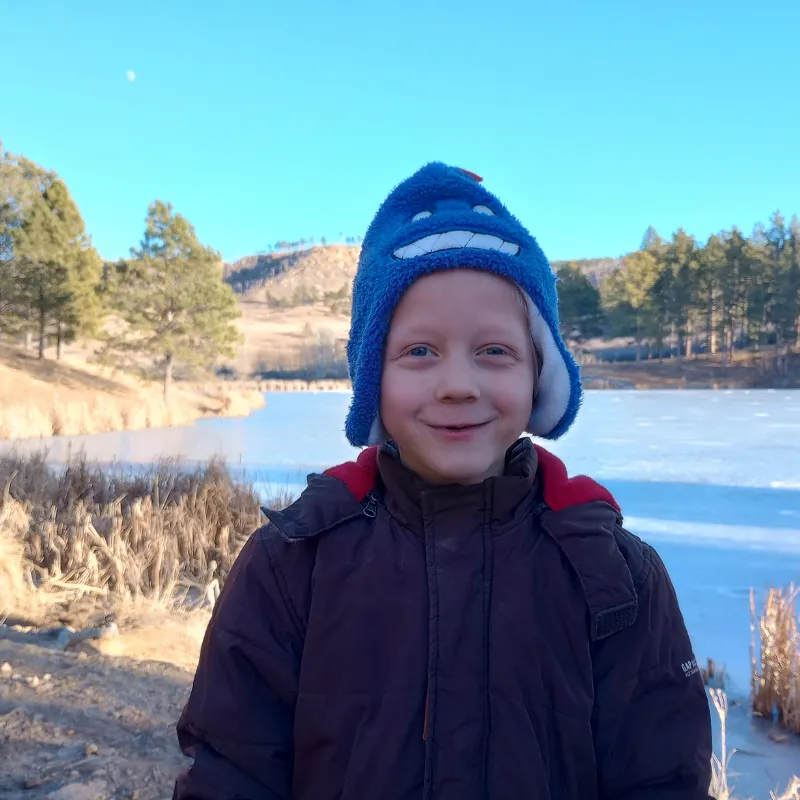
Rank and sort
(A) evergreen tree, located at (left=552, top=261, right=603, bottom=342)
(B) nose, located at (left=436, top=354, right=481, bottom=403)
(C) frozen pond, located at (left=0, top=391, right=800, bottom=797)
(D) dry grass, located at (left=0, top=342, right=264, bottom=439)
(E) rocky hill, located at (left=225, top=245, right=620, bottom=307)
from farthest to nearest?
(E) rocky hill, located at (left=225, top=245, right=620, bottom=307)
(A) evergreen tree, located at (left=552, top=261, right=603, bottom=342)
(D) dry grass, located at (left=0, top=342, right=264, bottom=439)
(C) frozen pond, located at (left=0, top=391, right=800, bottom=797)
(B) nose, located at (left=436, top=354, right=481, bottom=403)

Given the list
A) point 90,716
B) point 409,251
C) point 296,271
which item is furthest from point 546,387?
point 296,271

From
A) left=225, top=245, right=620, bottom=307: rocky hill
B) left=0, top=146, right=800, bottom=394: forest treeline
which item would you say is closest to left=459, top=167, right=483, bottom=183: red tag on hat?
left=0, top=146, right=800, bottom=394: forest treeline

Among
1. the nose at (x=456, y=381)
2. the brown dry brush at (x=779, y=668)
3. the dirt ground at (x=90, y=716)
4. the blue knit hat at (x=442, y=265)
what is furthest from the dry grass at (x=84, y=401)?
the nose at (x=456, y=381)

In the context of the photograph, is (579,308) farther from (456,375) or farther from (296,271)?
(296,271)

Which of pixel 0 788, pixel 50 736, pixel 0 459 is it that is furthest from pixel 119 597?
pixel 0 459

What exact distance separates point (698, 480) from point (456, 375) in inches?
288

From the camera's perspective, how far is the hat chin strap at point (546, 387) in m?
1.32

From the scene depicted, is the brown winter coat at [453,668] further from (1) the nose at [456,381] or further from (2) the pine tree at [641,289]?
(2) the pine tree at [641,289]

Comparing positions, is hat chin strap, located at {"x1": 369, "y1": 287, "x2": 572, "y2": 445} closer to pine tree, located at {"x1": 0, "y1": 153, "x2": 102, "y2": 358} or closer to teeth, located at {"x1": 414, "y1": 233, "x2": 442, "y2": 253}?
teeth, located at {"x1": 414, "y1": 233, "x2": 442, "y2": 253}

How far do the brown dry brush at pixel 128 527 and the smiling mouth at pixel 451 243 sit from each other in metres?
3.29

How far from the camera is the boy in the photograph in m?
1.06

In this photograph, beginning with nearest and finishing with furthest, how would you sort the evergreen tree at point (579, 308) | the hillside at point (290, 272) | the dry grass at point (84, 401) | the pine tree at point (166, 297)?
the dry grass at point (84, 401)
the pine tree at point (166, 297)
the evergreen tree at point (579, 308)
the hillside at point (290, 272)

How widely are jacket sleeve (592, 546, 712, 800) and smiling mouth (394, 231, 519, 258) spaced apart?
0.66 metres

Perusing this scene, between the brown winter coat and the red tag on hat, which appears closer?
the brown winter coat
